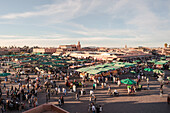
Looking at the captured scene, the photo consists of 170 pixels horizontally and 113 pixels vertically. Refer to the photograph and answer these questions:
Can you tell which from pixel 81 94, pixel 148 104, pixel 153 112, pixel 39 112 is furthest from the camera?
pixel 81 94

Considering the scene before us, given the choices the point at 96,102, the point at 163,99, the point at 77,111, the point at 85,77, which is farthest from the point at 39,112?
the point at 85,77

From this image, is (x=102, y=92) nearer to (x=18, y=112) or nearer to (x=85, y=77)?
(x=85, y=77)

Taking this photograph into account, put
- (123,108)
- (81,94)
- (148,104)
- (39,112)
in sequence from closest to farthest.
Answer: (39,112), (123,108), (148,104), (81,94)

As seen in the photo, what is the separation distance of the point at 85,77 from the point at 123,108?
10516 mm

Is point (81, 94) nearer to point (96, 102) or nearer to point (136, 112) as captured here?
point (96, 102)

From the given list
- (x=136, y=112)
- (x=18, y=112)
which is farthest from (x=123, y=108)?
(x=18, y=112)

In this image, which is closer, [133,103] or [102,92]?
[133,103]

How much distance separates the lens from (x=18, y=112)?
9.88m

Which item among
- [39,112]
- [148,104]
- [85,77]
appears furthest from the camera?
[85,77]

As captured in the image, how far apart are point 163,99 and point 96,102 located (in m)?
6.17

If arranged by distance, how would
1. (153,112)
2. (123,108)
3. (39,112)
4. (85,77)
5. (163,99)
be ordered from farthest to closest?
1. (85,77)
2. (163,99)
3. (123,108)
4. (153,112)
5. (39,112)

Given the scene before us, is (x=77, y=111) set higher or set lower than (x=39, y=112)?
lower

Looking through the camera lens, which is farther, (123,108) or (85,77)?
(85,77)

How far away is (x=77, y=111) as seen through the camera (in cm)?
977
